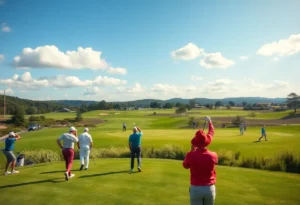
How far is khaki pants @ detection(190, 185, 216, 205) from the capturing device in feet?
17.0

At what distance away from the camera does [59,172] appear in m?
13.2

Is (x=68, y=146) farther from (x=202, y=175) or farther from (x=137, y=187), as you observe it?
(x=202, y=175)

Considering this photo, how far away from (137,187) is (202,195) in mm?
5304

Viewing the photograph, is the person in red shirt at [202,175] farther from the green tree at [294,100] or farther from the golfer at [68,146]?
the green tree at [294,100]

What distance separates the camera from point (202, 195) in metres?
5.17

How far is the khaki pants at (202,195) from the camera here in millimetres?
5172

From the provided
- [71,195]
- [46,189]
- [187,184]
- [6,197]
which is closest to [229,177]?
[187,184]

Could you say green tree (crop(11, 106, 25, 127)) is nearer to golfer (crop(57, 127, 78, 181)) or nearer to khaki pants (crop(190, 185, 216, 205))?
golfer (crop(57, 127, 78, 181))

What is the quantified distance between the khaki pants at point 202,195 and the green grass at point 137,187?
3.23 metres

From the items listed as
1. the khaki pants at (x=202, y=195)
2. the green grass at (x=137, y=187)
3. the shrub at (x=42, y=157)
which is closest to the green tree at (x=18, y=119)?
the shrub at (x=42, y=157)

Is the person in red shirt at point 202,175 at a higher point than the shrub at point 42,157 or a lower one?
higher

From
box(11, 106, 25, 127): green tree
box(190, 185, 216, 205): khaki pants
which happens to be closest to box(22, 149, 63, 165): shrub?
box(190, 185, 216, 205): khaki pants

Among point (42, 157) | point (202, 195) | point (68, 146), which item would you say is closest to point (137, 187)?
point (68, 146)

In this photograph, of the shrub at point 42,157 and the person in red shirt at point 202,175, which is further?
the shrub at point 42,157
